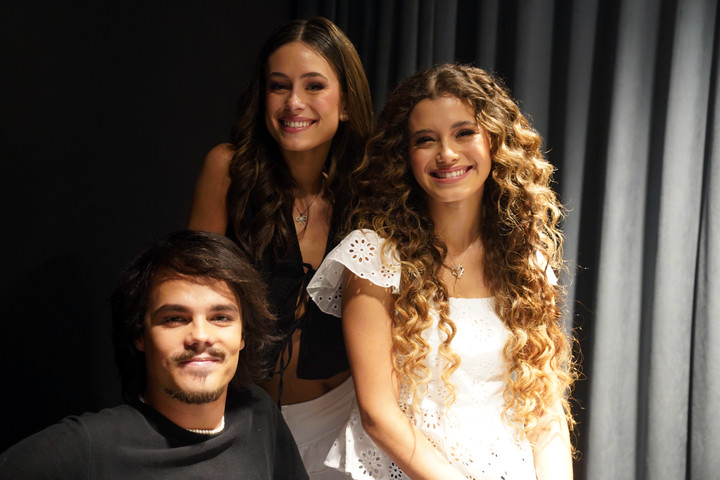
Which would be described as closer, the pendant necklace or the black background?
the black background

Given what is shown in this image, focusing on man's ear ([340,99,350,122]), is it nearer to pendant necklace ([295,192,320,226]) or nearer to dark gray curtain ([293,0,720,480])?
pendant necklace ([295,192,320,226])

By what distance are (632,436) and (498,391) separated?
596 millimetres

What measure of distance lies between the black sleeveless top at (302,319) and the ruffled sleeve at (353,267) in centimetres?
11

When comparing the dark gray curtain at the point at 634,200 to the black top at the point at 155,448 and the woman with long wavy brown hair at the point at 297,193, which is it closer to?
the woman with long wavy brown hair at the point at 297,193

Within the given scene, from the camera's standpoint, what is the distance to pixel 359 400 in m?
1.83

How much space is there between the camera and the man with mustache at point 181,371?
140cm

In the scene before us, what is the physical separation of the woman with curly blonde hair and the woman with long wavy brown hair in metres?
0.15

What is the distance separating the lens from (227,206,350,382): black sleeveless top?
2033 mm

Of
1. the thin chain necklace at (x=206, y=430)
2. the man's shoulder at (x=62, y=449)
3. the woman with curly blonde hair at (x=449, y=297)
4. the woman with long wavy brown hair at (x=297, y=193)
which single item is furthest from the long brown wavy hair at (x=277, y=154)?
the man's shoulder at (x=62, y=449)

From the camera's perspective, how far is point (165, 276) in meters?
1.51

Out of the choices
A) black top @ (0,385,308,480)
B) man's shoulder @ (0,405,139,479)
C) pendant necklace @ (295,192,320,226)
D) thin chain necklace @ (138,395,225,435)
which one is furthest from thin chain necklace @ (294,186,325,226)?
man's shoulder @ (0,405,139,479)

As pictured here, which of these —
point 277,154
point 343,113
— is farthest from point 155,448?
point 343,113

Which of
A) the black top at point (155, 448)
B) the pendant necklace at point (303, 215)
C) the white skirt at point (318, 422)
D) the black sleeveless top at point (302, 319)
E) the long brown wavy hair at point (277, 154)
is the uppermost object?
the long brown wavy hair at point (277, 154)

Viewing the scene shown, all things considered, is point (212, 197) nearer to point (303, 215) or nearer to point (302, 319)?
point (303, 215)
